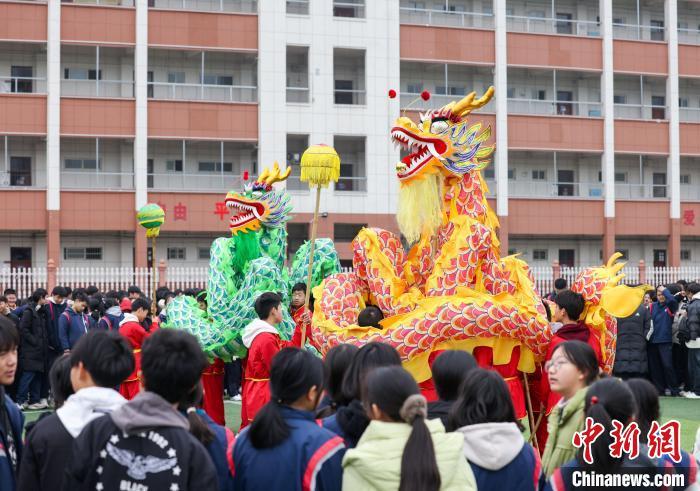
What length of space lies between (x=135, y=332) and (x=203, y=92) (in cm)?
2128

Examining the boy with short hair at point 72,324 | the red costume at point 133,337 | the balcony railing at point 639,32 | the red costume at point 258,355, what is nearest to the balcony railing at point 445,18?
the balcony railing at point 639,32

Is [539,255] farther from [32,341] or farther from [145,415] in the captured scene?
[145,415]

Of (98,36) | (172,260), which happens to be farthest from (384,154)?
(98,36)

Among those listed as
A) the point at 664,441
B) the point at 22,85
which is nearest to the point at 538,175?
the point at 22,85

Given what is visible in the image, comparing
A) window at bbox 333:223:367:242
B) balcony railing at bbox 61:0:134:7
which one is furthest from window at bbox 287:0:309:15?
window at bbox 333:223:367:242

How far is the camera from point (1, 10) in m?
28.7

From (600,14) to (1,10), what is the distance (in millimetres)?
19226

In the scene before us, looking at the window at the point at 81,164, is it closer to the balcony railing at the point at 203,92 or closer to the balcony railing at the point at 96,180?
the balcony railing at the point at 96,180

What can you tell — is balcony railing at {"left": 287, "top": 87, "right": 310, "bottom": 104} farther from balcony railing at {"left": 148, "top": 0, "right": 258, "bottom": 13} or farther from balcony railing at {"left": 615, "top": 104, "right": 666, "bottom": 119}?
balcony railing at {"left": 615, "top": 104, "right": 666, "bottom": 119}

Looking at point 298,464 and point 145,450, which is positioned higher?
point 145,450

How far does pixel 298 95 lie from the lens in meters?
31.5

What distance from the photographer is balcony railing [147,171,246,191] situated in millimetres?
30797

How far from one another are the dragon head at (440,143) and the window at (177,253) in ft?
75.9

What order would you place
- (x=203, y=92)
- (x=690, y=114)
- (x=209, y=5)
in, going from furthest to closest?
1. (x=690, y=114)
2. (x=209, y=5)
3. (x=203, y=92)
